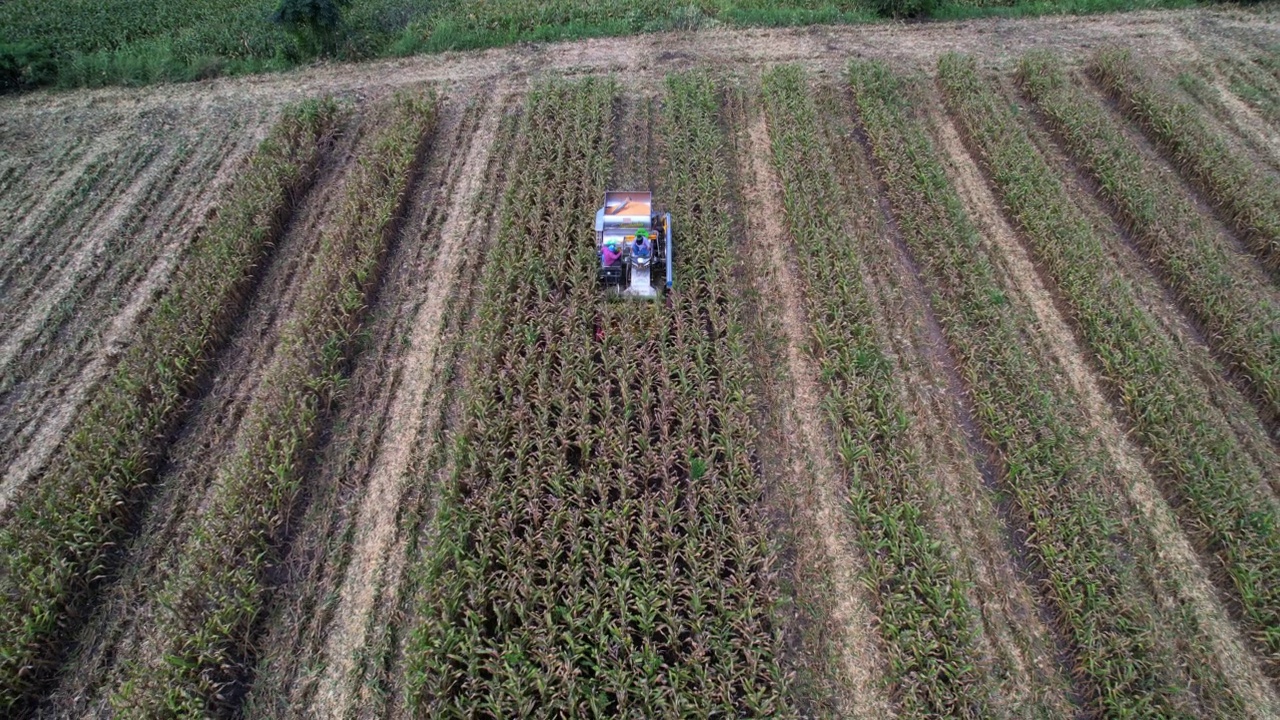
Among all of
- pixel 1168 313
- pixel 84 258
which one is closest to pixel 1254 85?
pixel 1168 313

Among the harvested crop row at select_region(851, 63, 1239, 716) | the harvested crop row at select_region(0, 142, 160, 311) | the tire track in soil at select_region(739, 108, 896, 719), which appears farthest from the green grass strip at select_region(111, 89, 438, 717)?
the harvested crop row at select_region(851, 63, 1239, 716)

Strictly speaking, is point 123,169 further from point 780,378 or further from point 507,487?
point 780,378

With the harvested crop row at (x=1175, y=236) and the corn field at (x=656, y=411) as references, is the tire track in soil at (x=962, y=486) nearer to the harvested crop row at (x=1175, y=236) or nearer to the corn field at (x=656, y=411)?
the corn field at (x=656, y=411)

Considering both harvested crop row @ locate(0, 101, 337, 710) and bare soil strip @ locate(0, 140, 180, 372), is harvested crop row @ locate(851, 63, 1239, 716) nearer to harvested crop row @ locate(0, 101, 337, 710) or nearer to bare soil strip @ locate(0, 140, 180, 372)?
harvested crop row @ locate(0, 101, 337, 710)

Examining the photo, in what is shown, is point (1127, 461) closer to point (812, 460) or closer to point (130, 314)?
point (812, 460)

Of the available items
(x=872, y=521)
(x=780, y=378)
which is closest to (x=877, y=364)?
(x=780, y=378)

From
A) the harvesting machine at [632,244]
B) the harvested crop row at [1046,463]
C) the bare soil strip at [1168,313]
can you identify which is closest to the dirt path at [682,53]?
the bare soil strip at [1168,313]
